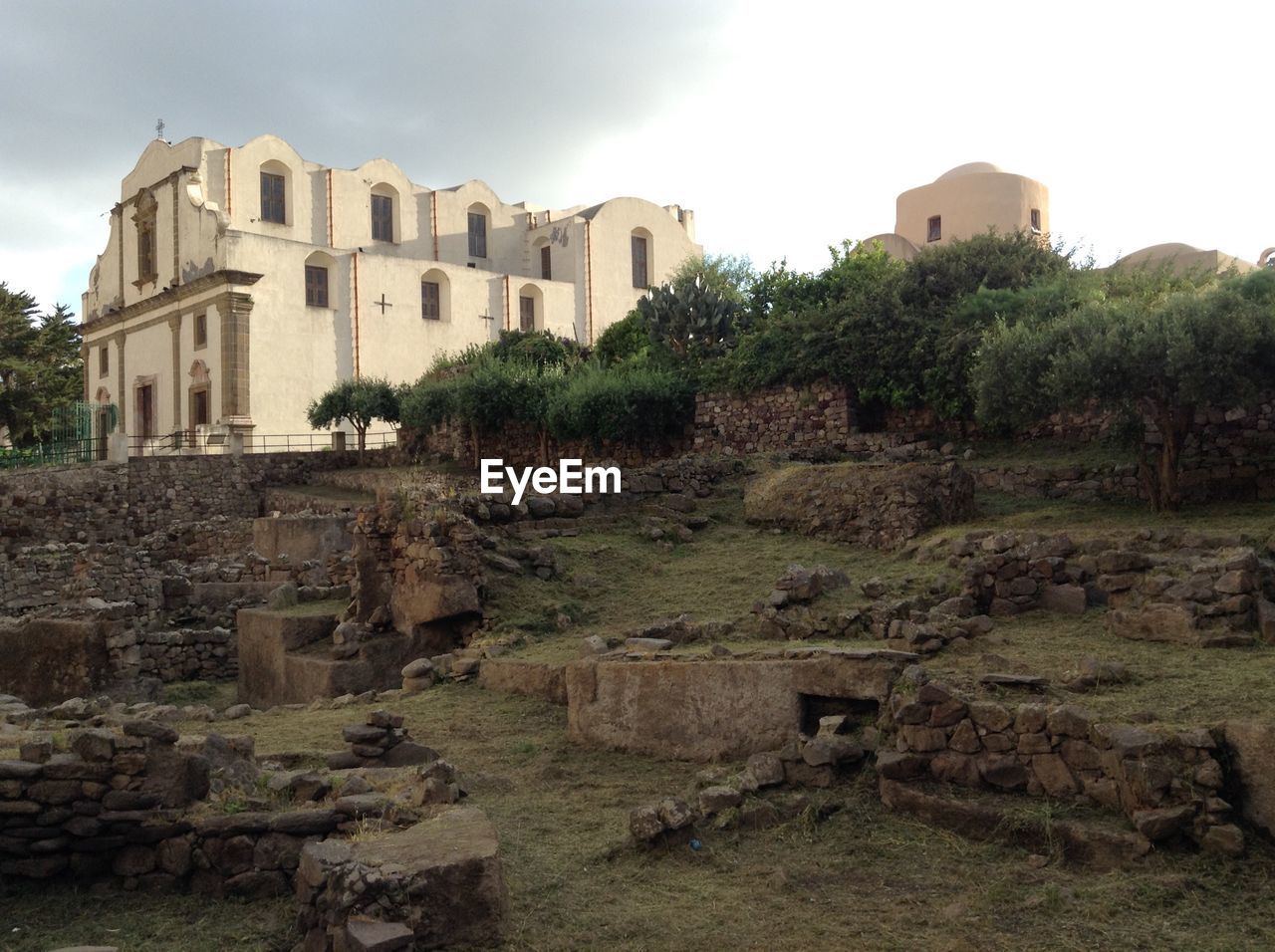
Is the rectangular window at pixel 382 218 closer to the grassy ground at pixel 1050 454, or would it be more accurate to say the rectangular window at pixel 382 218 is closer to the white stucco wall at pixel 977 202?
the white stucco wall at pixel 977 202

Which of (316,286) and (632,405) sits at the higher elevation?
(316,286)

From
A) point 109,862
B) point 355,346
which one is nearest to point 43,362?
point 355,346

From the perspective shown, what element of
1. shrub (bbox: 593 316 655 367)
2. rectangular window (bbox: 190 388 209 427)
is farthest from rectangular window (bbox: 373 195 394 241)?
shrub (bbox: 593 316 655 367)

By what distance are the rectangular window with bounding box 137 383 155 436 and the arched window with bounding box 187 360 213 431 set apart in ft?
8.56

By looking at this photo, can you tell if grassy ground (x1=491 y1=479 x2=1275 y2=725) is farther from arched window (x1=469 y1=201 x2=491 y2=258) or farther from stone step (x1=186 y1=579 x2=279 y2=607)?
arched window (x1=469 y1=201 x2=491 y2=258)

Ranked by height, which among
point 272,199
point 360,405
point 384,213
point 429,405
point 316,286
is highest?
point 384,213

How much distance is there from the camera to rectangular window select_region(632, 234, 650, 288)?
44.7 meters

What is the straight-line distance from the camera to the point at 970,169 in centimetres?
3575

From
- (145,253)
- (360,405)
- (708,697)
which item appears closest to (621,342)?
(360,405)

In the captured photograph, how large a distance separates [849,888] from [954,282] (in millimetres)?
16251

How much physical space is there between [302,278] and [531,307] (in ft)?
28.4

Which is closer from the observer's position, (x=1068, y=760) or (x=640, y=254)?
(x=1068, y=760)

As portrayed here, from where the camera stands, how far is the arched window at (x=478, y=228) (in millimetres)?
43719

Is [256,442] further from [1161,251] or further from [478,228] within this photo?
[1161,251]
